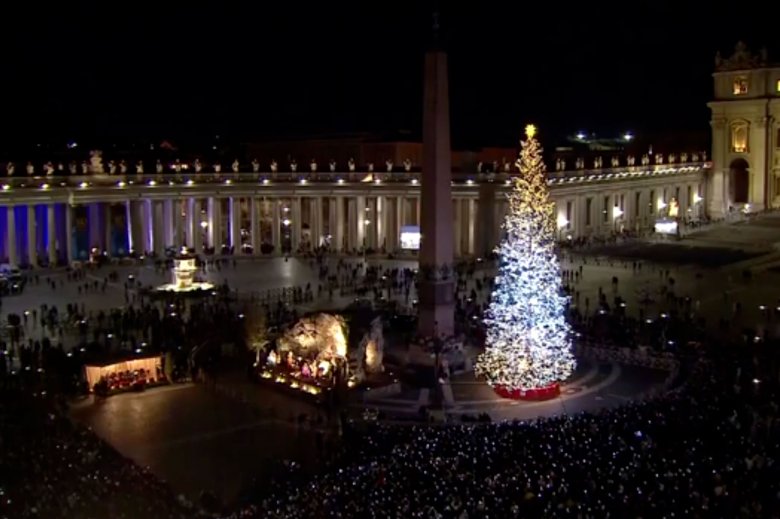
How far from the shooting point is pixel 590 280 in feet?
178

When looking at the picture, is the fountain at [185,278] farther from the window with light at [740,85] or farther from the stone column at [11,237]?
the window with light at [740,85]

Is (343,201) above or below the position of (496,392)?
above

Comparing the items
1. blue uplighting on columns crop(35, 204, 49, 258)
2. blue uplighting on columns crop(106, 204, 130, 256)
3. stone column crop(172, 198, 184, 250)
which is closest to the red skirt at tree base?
stone column crop(172, 198, 184, 250)

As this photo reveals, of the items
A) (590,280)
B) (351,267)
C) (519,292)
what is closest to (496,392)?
(519,292)

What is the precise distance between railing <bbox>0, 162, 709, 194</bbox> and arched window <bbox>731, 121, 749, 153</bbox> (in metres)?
17.5

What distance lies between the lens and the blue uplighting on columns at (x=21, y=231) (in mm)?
65500

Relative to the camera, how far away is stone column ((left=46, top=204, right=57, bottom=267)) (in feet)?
211

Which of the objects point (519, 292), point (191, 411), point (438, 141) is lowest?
point (191, 411)

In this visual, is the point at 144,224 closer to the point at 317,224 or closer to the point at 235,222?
the point at 235,222

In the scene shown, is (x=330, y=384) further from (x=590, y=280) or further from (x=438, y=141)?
(x=590, y=280)

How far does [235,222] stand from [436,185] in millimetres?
41068

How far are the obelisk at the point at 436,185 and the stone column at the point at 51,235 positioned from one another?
3716 centimetres

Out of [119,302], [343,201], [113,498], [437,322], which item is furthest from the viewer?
[343,201]

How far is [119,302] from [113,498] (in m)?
31.1
